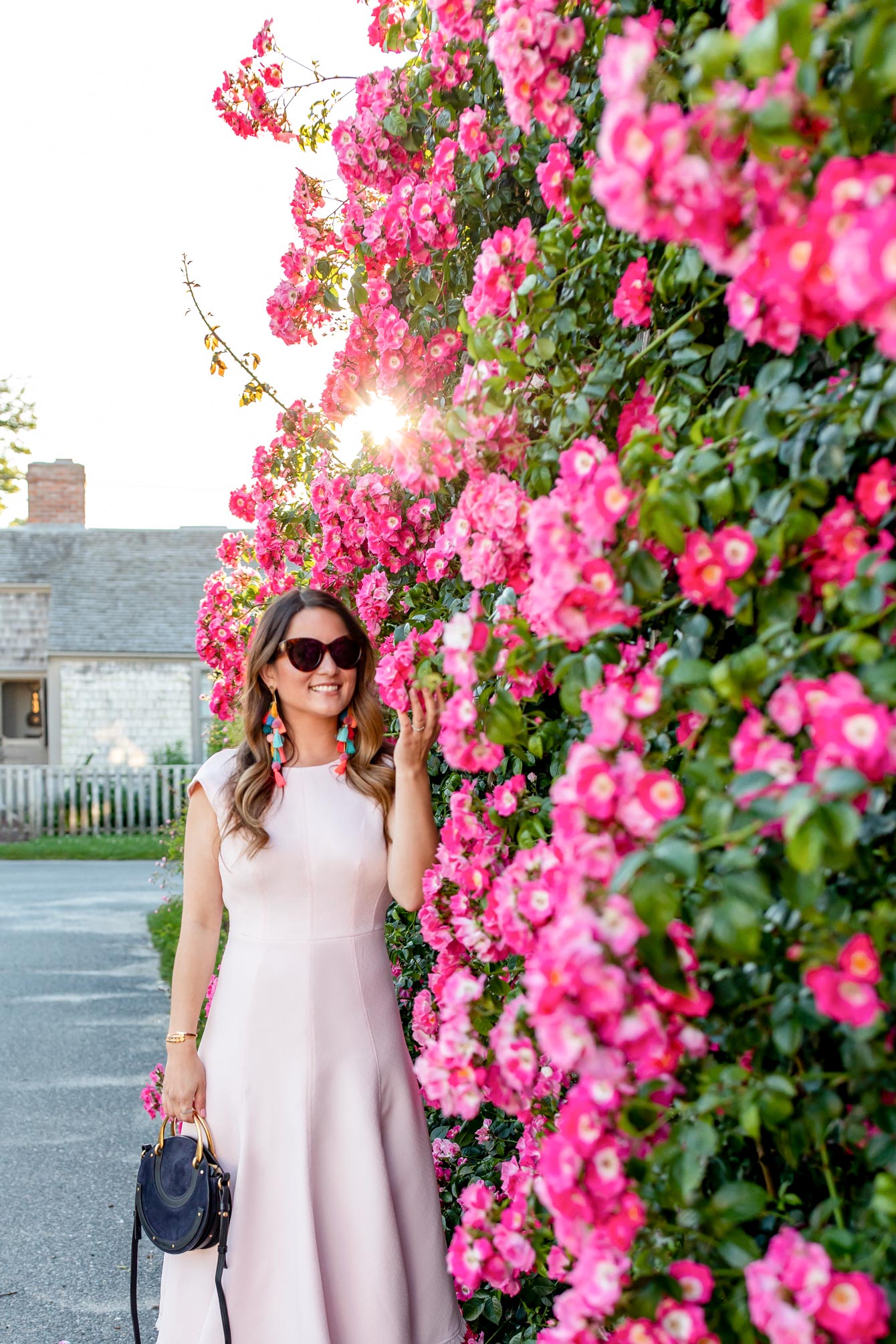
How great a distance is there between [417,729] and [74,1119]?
3720 mm

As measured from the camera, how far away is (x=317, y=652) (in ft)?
8.39

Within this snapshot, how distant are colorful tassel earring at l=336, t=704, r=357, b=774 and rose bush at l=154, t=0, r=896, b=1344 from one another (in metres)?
0.62

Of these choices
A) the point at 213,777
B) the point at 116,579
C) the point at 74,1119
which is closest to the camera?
the point at 213,777

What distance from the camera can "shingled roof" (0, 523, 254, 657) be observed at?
20422 mm

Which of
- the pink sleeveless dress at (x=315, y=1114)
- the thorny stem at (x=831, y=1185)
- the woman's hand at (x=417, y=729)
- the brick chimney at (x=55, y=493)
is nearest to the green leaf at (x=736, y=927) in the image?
the thorny stem at (x=831, y=1185)

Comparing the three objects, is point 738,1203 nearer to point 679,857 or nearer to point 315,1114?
point 679,857

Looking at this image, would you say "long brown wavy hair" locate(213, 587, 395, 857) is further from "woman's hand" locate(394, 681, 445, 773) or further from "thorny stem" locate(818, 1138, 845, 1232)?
"thorny stem" locate(818, 1138, 845, 1232)

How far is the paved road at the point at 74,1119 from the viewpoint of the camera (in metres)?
3.46

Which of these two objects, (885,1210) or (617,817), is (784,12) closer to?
(617,817)

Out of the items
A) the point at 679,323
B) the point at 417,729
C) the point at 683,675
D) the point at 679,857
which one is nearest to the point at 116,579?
the point at 417,729

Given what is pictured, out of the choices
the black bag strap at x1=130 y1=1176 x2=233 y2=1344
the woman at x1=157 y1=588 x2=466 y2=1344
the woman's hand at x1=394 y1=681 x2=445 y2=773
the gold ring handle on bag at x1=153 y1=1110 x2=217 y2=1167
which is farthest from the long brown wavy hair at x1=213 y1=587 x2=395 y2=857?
the black bag strap at x1=130 y1=1176 x2=233 y2=1344

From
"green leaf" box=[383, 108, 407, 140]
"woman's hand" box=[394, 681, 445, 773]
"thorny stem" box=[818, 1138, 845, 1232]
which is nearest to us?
"thorny stem" box=[818, 1138, 845, 1232]

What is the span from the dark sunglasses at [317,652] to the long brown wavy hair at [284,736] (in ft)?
0.14

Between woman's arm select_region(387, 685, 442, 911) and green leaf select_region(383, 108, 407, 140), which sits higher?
green leaf select_region(383, 108, 407, 140)
